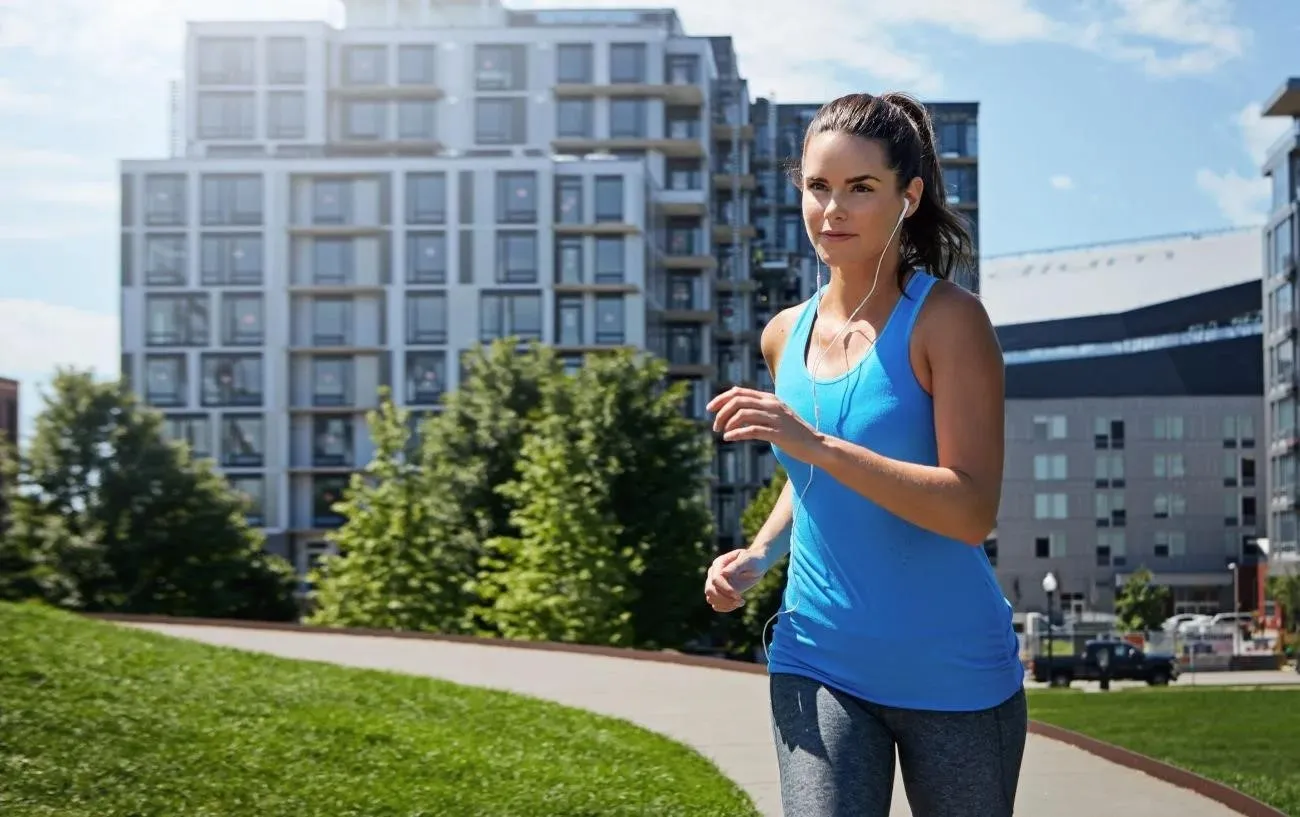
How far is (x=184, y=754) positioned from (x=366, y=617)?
33119 millimetres

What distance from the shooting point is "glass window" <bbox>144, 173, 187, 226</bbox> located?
67.1 m

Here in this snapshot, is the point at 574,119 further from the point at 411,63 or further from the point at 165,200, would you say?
the point at 165,200

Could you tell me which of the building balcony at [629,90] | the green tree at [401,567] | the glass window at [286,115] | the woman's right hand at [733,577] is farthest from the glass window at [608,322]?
the woman's right hand at [733,577]

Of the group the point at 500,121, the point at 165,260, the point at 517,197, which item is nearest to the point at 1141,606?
the point at 500,121

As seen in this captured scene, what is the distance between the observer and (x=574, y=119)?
7362 cm

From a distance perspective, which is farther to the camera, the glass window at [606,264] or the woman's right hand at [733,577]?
the glass window at [606,264]

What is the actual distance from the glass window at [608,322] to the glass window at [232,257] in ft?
41.9

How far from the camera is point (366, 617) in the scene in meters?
40.8

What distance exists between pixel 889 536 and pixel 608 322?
212ft

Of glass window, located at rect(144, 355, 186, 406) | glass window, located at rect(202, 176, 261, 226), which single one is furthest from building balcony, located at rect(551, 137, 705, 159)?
glass window, located at rect(144, 355, 186, 406)

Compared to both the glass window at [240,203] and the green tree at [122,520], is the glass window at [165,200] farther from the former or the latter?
the green tree at [122,520]

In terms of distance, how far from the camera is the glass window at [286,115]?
7362cm

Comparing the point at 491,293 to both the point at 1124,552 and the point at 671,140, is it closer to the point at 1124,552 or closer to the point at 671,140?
the point at 671,140

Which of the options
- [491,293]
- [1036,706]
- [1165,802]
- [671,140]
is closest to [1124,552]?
[671,140]
